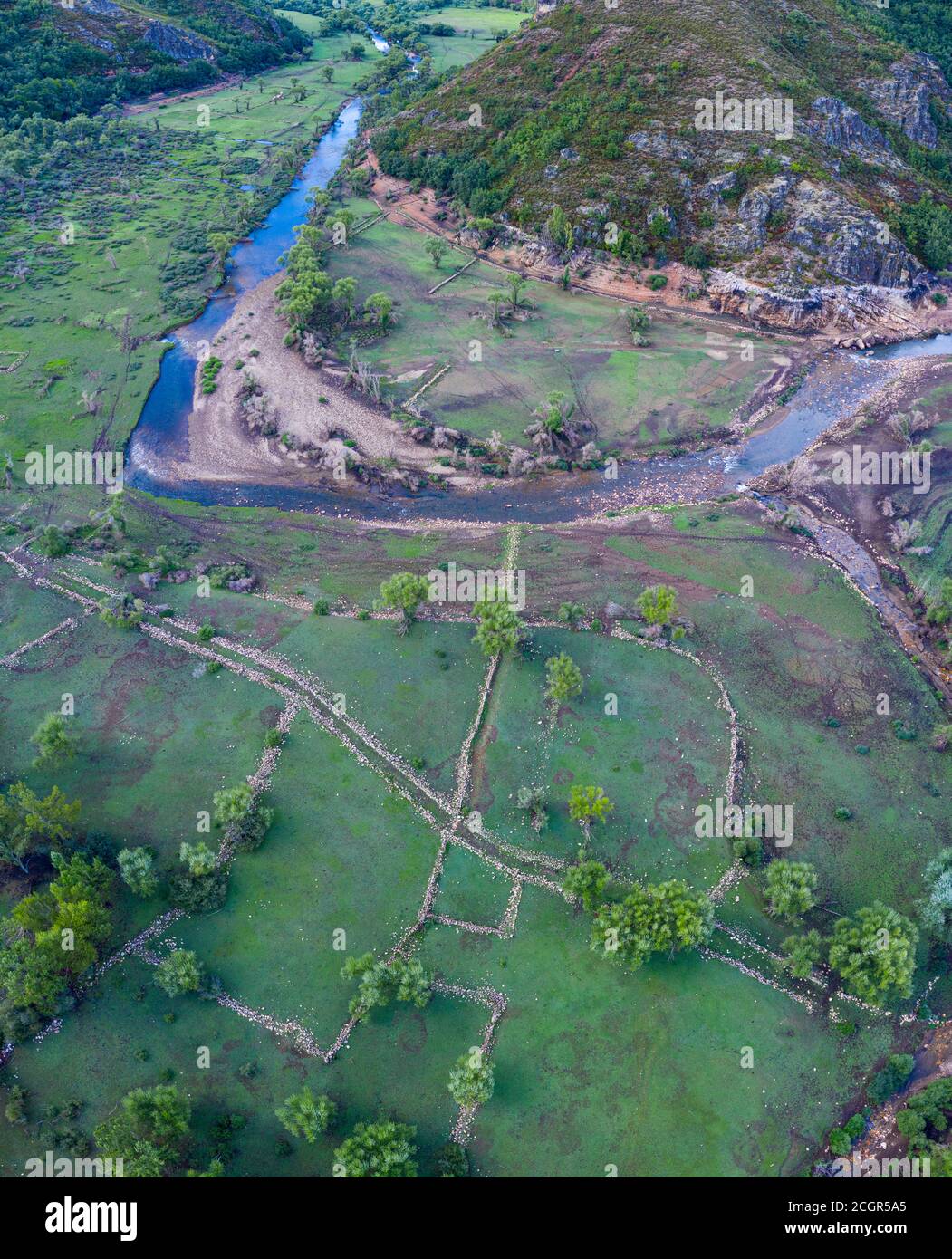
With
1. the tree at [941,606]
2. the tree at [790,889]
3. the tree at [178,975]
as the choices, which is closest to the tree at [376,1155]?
the tree at [178,975]

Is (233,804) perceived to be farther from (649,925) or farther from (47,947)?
(649,925)

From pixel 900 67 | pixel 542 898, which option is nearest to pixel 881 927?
pixel 542 898

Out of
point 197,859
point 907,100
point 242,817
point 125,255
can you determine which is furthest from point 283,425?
point 907,100

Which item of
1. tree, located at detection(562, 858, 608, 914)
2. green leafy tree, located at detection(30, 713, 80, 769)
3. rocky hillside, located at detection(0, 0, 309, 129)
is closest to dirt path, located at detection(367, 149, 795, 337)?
rocky hillside, located at detection(0, 0, 309, 129)

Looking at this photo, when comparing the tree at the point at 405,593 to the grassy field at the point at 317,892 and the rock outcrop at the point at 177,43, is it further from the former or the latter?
the rock outcrop at the point at 177,43

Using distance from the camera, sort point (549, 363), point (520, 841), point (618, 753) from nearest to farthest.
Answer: point (520, 841) < point (618, 753) < point (549, 363)

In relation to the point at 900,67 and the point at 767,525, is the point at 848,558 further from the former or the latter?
the point at 900,67
